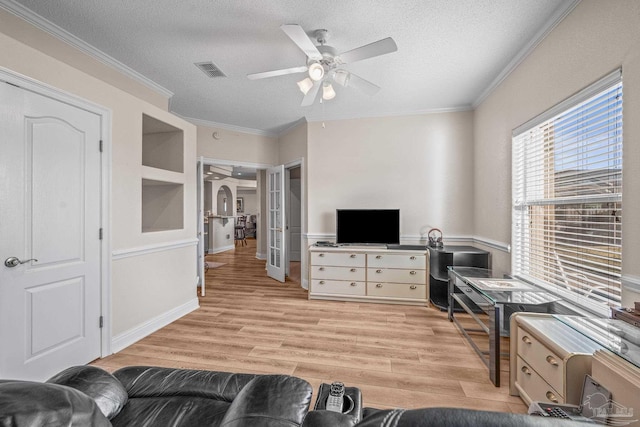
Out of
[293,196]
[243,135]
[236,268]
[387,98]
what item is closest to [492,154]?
[387,98]

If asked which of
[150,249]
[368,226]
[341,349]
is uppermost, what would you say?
[368,226]

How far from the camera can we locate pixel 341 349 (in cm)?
259

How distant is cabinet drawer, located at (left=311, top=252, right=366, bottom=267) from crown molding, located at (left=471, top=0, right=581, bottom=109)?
2.60 m

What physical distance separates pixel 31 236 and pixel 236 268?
14.5 feet

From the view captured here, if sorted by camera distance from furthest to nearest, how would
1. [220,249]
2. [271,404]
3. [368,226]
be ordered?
[220,249]
[368,226]
[271,404]

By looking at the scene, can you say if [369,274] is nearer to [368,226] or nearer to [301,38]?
[368,226]

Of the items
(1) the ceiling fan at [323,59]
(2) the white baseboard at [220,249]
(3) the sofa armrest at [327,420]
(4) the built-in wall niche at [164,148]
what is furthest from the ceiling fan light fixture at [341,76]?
(2) the white baseboard at [220,249]

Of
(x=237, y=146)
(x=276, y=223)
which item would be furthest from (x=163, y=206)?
(x=276, y=223)

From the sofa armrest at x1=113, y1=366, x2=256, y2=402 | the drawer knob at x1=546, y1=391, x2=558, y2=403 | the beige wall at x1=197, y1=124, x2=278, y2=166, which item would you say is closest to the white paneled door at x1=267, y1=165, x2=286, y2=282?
the beige wall at x1=197, y1=124, x2=278, y2=166

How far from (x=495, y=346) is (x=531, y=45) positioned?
2.53m

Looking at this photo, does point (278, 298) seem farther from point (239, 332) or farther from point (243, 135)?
point (243, 135)

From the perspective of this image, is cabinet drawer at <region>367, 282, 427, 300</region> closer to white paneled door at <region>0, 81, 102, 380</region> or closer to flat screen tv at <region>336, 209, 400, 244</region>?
flat screen tv at <region>336, 209, 400, 244</region>

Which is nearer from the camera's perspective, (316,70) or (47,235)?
(47,235)

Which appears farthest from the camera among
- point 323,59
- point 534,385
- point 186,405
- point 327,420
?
point 323,59
